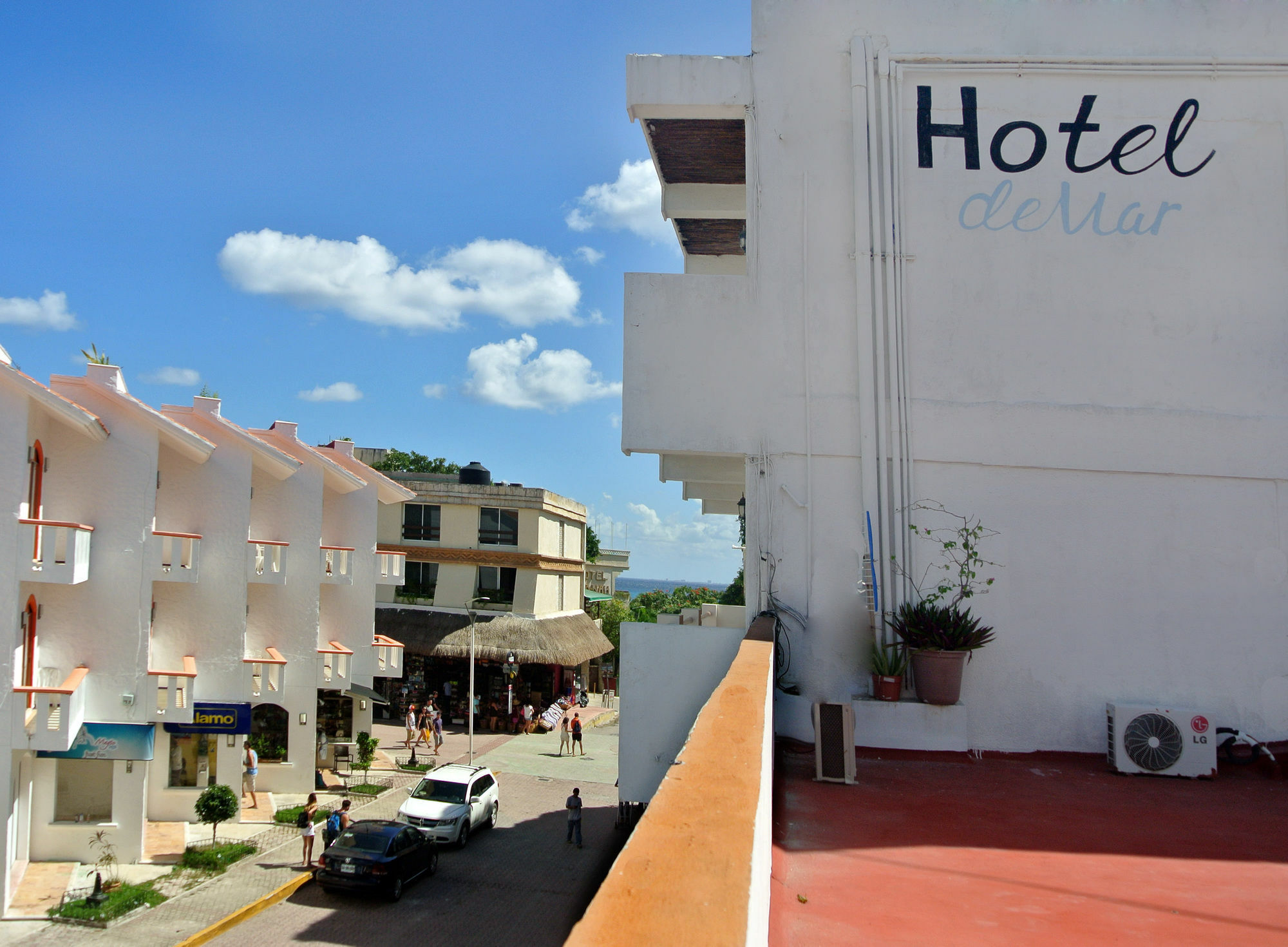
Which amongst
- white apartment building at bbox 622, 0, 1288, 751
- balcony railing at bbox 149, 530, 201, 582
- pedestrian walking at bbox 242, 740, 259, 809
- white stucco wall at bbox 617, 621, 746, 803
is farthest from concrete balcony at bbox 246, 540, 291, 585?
white stucco wall at bbox 617, 621, 746, 803

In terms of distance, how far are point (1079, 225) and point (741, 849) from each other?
28.9 ft

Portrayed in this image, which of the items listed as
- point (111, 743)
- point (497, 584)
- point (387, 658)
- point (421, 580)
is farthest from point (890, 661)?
point (421, 580)

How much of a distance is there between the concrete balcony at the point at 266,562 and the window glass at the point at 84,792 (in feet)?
15.3

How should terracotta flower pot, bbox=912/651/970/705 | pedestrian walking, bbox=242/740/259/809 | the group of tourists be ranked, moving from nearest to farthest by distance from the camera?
terracotta flower pot, bbox=912/651/970/705, pedestrian walking, bbox=242/740/259/809, the group of tourists

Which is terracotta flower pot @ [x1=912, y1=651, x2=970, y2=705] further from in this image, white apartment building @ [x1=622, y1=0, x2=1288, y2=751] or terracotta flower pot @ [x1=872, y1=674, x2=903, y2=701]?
white apartment building @ [x1=622, y1=0, x2=1288, y2=751]

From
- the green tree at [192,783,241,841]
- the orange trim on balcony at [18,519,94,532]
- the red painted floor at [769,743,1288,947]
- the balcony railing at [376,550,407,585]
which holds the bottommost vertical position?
the green tree at [192,783,241,841]

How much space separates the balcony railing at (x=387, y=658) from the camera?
25.1 m

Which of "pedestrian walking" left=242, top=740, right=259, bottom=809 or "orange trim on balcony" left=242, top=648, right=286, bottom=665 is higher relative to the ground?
"orange trim on balcony" left=242, top=648, right=286, bottom=665

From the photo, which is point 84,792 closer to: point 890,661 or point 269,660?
point 269,660

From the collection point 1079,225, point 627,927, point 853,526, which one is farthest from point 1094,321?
point 627,927

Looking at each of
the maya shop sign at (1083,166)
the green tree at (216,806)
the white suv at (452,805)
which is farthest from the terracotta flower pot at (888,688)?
the green tree at (216,806)

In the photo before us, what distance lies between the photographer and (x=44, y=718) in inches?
588

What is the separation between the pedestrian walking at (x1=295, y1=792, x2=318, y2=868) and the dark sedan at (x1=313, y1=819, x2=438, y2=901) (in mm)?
639

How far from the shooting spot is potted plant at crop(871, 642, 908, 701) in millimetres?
8273
